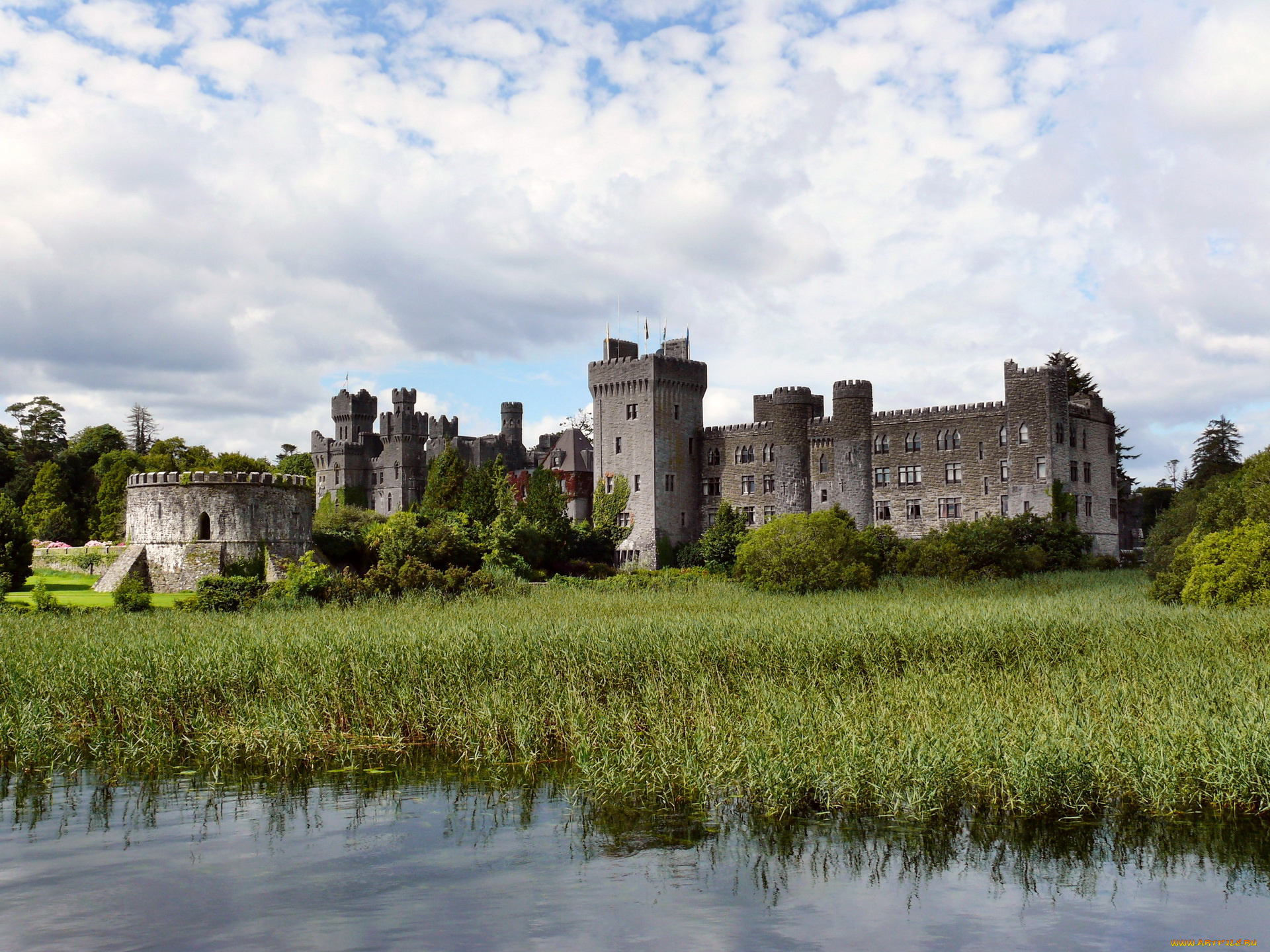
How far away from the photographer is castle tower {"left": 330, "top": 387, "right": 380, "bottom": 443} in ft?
258

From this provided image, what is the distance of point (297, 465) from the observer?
94.2 meters

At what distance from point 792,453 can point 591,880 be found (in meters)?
47.5

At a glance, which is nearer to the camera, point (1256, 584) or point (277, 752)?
point (277, 752)

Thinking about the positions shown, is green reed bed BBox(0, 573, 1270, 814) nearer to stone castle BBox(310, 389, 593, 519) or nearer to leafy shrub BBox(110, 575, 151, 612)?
leafy shrub BBox(110, 575, 151, 612)

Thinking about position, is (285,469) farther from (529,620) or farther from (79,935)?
(79,935)

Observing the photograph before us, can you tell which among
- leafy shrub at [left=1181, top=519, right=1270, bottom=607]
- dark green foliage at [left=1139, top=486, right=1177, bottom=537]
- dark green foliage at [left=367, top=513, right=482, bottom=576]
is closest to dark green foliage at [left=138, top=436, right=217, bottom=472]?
dark green foliage at [left=367, top=513, right=482, bottom=576]

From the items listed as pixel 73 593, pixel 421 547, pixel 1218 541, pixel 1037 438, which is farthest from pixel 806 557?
pixel 73 593

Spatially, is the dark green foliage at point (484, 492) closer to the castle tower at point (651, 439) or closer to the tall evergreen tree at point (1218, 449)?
the castle tower at point (651, 439)

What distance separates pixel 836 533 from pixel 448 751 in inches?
1033

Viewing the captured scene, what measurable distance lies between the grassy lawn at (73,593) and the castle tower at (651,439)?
2519 centimetres

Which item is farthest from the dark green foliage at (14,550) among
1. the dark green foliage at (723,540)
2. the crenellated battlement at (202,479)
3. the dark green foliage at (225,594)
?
the dark green foliage at (723,540)

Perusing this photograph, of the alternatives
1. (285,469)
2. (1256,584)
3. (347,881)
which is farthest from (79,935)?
(285,469)

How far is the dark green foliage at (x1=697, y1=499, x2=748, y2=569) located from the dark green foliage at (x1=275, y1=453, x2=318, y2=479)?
4851 centimetres

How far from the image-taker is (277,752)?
41.7 feet
